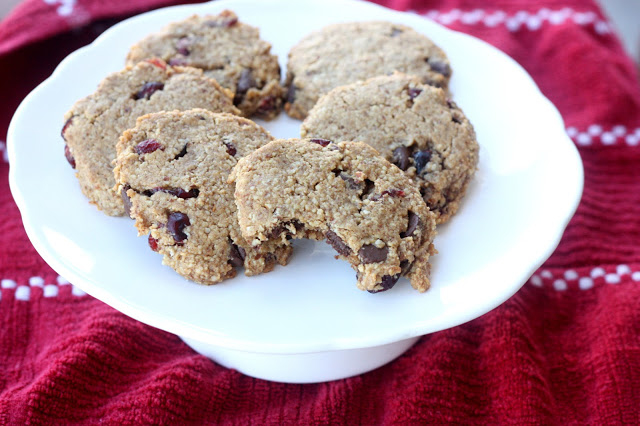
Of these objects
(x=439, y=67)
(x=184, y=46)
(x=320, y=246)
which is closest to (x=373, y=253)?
(x=320, y=246)

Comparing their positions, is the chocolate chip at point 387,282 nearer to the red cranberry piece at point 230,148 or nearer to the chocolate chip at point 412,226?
the chocolate chip at point 412,226

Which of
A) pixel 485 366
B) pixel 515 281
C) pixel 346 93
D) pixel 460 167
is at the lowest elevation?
pixel 485 366

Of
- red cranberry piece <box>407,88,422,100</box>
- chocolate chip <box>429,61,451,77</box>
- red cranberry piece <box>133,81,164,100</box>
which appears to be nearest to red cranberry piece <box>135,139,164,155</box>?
red cranberry piece <box>133,81,164,100</box>

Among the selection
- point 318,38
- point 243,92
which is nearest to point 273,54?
point 318,38

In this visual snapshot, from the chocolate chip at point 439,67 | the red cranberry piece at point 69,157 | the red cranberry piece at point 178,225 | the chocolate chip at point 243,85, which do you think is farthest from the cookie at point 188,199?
the chocolate chip at point 439,67

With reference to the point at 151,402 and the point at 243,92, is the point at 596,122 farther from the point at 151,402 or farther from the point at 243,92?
the point at 151,402

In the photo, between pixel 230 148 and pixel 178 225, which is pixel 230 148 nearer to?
pixel 230 148

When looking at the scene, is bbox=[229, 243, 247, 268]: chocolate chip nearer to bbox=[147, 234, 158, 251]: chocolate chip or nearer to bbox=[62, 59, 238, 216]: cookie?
bbox=[147, 234, 158, 251]: chocolate chip
